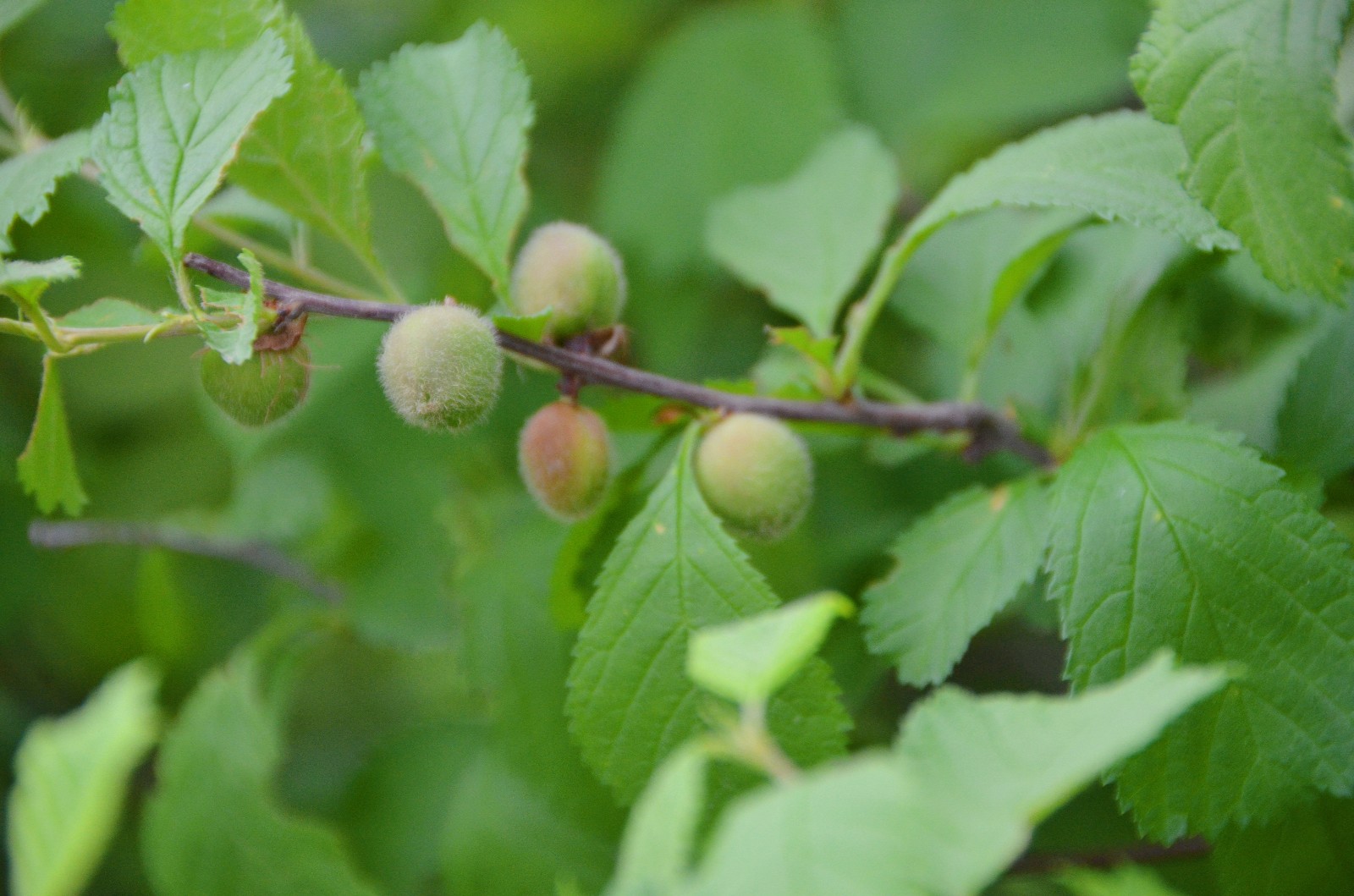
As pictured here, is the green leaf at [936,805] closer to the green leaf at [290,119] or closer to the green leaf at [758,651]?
the green leaf at [758,651]

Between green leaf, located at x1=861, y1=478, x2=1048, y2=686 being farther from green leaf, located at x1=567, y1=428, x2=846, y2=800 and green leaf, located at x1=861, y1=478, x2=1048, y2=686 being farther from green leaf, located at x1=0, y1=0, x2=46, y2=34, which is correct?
green leaf, located at x1=0, y1=0, x2=46, y2=34

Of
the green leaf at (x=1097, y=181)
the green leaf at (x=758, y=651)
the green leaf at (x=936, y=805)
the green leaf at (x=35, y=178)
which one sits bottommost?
the green leaf at (x=936, y=805)

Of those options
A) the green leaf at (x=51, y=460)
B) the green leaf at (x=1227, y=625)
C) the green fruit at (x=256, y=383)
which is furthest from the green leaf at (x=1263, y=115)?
the green leaf at (x=51, y=460)

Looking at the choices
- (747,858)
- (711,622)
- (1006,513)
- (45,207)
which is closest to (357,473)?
(45,207)

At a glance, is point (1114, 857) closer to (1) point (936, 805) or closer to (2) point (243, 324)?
(1) point (936, 805)

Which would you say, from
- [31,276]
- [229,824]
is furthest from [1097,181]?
[229,824]

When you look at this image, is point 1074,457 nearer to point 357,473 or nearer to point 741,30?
point 357,473
